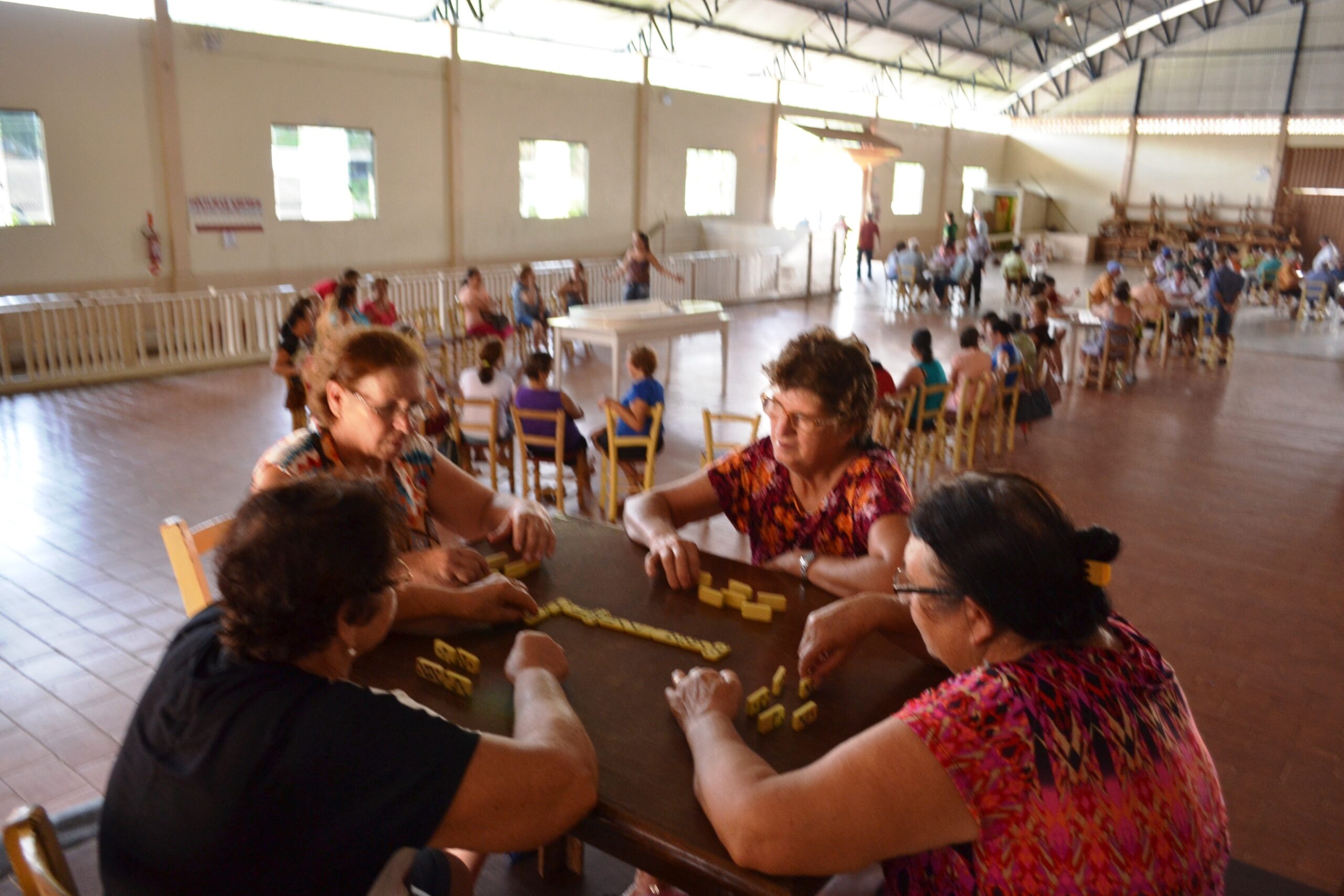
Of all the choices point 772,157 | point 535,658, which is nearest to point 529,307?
point 535,658

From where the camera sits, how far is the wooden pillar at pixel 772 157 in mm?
18516

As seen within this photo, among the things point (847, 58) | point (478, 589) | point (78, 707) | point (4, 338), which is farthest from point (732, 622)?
point (847, 58)

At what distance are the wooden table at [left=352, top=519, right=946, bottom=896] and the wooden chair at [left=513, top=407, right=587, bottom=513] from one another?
8.89ft

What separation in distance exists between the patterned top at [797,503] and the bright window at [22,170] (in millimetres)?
9079

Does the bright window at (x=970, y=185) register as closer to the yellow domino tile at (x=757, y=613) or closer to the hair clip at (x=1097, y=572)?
the yellow domino tile at (x=757, y=613)

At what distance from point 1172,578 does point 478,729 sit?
4.42 metres

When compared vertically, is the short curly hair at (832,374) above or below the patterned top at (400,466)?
above

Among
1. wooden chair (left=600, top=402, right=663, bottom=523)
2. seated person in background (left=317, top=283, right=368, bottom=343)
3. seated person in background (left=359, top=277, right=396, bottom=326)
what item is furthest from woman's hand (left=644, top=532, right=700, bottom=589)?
seated person in background (left=359, top=277, right=396, bottom=326)

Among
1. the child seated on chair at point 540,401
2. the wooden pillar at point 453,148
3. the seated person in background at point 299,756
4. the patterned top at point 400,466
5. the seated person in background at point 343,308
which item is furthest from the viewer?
the wooden pillar at point 453,148

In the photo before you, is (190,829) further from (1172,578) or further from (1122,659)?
(1172,578)

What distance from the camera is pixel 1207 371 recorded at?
11.2 metres

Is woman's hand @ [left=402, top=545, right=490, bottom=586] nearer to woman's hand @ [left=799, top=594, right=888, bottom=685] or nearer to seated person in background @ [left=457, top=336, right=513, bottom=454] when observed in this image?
woman's hand @ [left=799, top=594, right=888, bottom=685]

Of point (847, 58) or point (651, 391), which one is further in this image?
point (847, 58)

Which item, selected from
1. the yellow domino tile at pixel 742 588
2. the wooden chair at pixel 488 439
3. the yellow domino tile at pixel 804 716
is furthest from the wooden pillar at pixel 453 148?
the yellow domino tile at pixel 804 716
